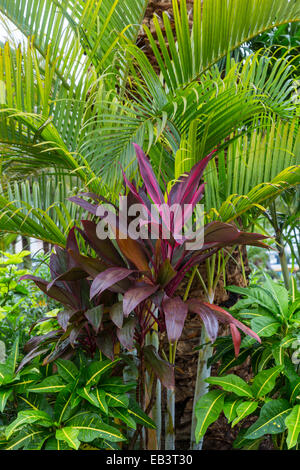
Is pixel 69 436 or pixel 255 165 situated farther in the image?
pixel 255 165

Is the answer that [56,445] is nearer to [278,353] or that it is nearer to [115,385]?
[115,385]

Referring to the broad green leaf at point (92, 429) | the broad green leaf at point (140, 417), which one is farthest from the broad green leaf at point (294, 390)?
the broad green leaf at point (92, 429)

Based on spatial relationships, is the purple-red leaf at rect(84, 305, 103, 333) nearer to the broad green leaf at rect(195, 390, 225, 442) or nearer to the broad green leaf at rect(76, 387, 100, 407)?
the broad green leaf at rect(76, 387, 100, 407)

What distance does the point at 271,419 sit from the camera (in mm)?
1446

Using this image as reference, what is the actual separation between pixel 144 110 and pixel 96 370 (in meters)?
0.98

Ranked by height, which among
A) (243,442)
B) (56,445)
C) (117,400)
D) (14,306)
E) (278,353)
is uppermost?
(14,306)

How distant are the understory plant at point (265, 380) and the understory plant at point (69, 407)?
0.28m

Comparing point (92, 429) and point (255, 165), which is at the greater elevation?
point (255, 165)

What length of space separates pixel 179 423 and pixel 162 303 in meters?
1.09

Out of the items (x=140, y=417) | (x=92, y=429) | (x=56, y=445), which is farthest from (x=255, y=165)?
(x=56, y=445)

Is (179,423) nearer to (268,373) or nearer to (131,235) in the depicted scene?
(268,373)

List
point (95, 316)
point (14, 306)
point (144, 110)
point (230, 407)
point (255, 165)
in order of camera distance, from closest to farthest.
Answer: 1. point (95, 316)
2. point (230, 407)
3. point (144, 110)
4. point (255, 165)
5. point (14, 306)

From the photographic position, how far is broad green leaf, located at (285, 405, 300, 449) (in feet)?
4.28
